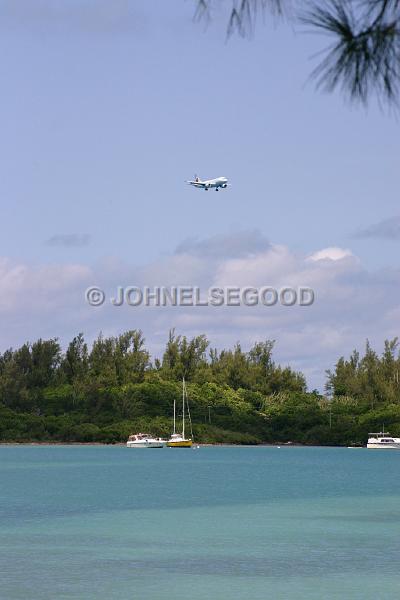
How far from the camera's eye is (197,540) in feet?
167

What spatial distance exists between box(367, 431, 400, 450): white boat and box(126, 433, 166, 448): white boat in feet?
114

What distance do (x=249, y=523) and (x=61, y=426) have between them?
13570cm

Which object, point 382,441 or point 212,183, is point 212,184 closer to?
point 212,183

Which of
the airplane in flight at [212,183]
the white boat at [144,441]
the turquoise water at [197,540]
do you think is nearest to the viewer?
the turquoise water at [197,540]

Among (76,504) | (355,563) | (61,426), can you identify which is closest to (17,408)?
(61,426)

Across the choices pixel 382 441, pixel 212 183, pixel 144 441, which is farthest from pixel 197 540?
pixel 382 441

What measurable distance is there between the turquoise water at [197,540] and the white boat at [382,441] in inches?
3164

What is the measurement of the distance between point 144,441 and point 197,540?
447ft

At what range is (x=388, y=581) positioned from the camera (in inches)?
1497

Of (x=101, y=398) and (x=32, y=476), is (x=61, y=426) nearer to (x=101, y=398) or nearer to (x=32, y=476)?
(x=101, y=398)

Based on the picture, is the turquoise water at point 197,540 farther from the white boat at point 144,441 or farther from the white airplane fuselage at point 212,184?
the white boat at point 144,441

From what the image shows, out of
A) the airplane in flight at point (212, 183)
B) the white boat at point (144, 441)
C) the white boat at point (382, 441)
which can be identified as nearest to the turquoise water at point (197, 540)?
the airplane in flight at point (212, 183)

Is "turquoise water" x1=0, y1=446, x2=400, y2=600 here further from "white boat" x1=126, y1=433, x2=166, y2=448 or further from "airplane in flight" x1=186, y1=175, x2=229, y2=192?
"white boat" x1=126, y1=433, x2=166, y2=448

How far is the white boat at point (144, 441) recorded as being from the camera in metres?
187
